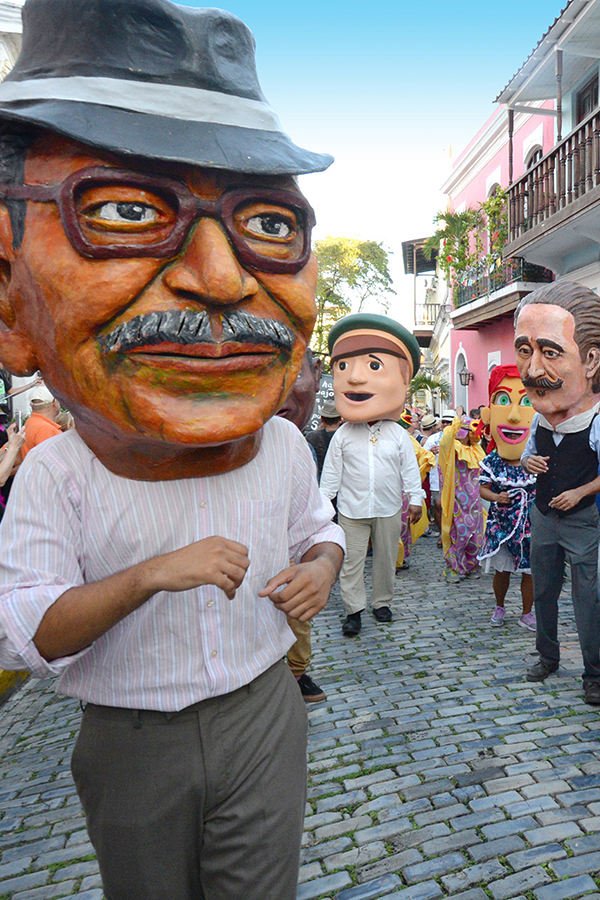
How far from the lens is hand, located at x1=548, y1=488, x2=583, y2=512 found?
3.45 m

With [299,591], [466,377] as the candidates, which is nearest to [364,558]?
[299,591]

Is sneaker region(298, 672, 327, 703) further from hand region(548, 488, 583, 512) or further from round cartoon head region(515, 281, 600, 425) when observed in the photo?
round cartoon head region(515, 281, 600, 425)

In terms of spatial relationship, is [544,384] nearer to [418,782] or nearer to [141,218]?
[418,782]

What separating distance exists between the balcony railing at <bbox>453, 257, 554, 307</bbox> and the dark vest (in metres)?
10.2

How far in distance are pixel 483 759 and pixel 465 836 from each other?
1.87ft

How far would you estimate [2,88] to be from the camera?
122 cm

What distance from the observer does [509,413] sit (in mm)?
4574

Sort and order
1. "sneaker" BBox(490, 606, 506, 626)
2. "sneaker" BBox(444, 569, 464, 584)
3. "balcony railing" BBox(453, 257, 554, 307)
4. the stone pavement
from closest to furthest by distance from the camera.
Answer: the stone pavement, "sneaker" BBox(490, 606, 506, 626), "sneaker" BBox(444, 569, 464, 584), "balcony railing" BBox(453, 257, 554, 307)

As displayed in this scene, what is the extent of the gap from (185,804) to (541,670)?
294 centimetres

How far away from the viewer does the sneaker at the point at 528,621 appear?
4.68 metres


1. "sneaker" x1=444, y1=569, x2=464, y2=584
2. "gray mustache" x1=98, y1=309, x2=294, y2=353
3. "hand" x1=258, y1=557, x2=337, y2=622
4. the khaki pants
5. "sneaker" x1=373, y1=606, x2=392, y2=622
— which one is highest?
"gray mustache" x1=98, y1=309, x2=294, y2=353

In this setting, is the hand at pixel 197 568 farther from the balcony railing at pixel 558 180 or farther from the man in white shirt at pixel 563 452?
the balcony railing at pixel 558 180

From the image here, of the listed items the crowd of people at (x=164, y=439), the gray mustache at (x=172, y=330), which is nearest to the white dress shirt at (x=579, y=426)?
the crowd of people at (x=164, y=439)

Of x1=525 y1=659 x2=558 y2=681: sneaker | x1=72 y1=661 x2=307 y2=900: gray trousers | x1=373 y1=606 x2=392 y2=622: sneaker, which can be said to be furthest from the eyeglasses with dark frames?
x1=373 y1=606 x2=392 y2=622: sneaker
